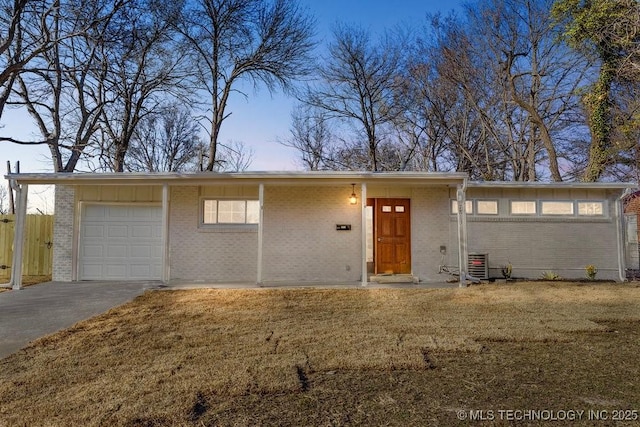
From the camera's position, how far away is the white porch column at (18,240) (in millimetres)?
8648

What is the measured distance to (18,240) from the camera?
8711 millimetres

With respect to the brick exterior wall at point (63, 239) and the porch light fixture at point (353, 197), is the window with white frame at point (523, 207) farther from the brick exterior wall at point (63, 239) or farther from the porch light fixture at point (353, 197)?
the brick exterior wall at point (63, 239)

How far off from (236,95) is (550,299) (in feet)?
46.8

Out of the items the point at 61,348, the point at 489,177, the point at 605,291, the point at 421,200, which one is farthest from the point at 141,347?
the point at 489,177

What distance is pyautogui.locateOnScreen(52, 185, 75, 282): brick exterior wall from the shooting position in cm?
984

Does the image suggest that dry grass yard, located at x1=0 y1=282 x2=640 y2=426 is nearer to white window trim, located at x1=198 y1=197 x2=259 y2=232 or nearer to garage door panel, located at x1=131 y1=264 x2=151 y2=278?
white window trim, located at x1=198 y1=197 x2=259 y2=232

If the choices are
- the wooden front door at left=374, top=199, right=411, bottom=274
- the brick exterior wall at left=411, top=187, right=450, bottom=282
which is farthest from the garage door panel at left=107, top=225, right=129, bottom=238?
the brick exterior wall at left=411, top=187, right=450, bottom=282

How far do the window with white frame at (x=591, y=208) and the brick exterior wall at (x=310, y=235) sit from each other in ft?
18.5

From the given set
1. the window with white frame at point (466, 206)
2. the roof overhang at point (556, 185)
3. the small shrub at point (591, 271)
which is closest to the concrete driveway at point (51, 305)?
the window with white frame at point (466, 206)

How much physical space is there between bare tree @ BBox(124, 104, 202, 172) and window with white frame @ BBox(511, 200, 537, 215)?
750 inches

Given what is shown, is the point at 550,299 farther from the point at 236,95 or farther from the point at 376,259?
the point at 236,95

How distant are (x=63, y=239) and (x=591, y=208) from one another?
43.6 feet

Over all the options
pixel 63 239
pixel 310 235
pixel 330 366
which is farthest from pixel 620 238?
pixel 63 239

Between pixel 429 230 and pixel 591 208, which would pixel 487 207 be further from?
pixel 591 208
